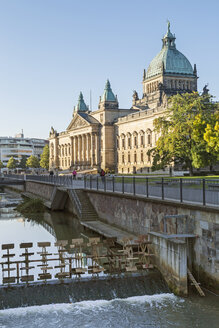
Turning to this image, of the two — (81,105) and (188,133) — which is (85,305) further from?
(81,105)

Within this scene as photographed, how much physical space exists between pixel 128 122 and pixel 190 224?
81.9 metres

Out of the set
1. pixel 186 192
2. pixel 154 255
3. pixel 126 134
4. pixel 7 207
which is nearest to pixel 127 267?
pixel 154 255

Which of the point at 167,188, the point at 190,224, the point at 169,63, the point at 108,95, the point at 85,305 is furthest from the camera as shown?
the point at 169,63

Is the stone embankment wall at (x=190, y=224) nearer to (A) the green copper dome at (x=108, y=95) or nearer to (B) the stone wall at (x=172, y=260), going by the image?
(B) the stone wall at (x=172, y=260)

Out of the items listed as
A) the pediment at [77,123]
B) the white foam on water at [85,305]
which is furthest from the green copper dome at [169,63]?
the white foam on water at [85,305]

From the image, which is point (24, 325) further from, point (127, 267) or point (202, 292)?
point (202, 292)

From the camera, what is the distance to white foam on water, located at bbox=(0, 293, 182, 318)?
16073 millimetres

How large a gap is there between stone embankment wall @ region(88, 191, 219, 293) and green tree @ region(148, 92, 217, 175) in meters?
14.7

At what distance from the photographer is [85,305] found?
1659 centimetres

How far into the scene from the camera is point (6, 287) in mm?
16984

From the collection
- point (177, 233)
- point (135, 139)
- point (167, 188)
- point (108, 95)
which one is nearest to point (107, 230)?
point (167, 188)

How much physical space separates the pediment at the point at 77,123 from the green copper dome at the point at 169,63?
22.1m

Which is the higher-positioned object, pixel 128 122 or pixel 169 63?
pixel 169 63

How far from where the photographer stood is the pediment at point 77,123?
4561 inches
